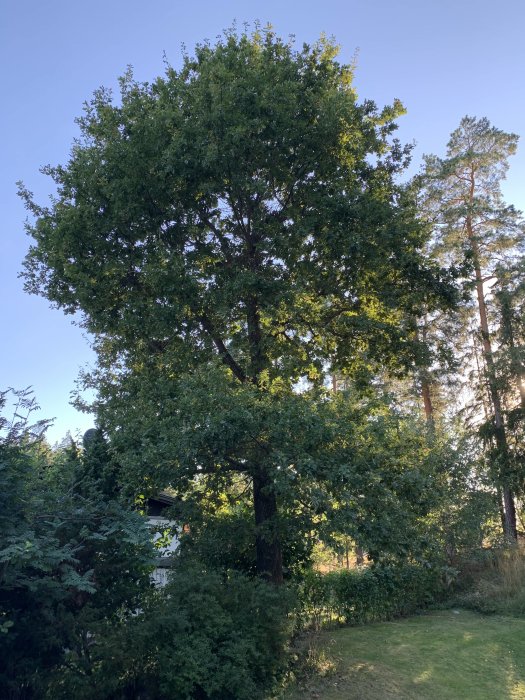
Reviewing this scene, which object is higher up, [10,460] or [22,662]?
[10,460]

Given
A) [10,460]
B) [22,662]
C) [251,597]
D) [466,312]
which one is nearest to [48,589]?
[22,662]

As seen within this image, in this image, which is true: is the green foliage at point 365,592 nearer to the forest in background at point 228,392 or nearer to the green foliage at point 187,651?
the forest in background at point 228,392

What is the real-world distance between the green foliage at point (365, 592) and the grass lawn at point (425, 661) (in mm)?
452

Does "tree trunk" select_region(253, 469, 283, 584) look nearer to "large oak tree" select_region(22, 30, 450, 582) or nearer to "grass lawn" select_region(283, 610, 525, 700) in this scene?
"large oak tree" select_region(22, 30, 450, 582)

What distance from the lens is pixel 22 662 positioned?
5.93 meters

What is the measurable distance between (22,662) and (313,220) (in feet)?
26.7

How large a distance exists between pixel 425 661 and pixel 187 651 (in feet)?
16.8

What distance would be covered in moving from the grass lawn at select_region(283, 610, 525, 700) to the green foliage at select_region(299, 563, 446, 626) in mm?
452

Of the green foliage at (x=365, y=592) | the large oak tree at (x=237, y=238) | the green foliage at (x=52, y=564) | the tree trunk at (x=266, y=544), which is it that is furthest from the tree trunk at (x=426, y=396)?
the green foliage at (x=52, y=564)

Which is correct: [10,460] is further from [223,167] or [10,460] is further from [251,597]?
[223,167]

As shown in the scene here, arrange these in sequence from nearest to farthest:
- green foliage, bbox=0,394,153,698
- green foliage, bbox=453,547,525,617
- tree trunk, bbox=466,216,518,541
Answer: green foliage, bbox=0,394,153,698 → green foliage, bbox=453,547,525,617 → tree trunk, bbox=466,216,518,541

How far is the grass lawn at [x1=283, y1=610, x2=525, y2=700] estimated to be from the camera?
25.6 ft

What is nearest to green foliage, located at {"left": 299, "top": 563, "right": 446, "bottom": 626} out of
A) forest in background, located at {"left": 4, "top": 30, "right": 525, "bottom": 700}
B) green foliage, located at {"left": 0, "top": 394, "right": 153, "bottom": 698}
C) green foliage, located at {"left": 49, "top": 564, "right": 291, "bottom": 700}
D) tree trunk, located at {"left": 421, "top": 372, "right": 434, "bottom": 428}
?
forest in background, located at {"left": 4, "top": 30, "right": 525, "bottom": 700}

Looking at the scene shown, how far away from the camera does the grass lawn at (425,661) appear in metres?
7.79
